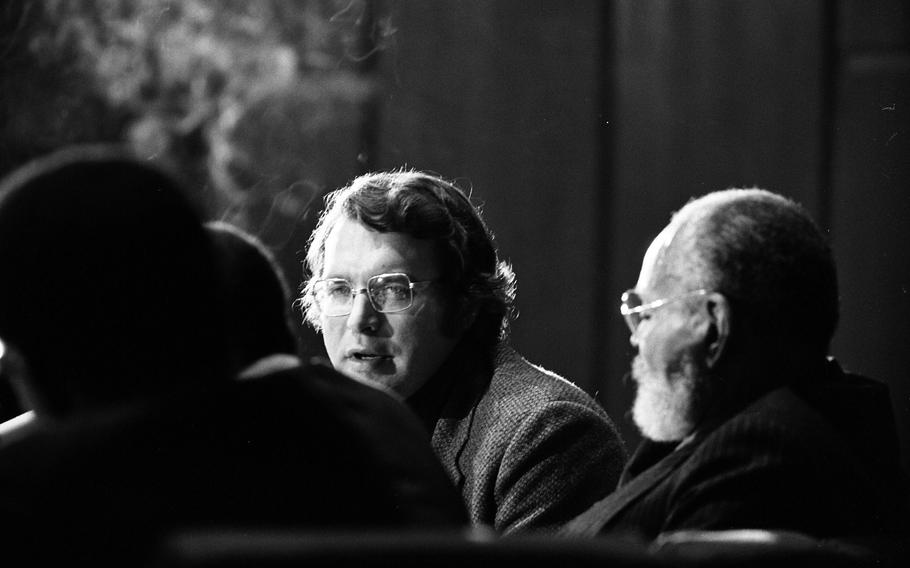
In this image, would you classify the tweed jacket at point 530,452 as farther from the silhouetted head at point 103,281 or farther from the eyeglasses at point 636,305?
the silhouetted head at point 103,281

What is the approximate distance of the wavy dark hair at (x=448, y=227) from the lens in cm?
397

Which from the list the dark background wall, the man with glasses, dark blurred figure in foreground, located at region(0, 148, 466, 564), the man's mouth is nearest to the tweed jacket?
the man with glasses

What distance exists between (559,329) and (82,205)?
5509 mm

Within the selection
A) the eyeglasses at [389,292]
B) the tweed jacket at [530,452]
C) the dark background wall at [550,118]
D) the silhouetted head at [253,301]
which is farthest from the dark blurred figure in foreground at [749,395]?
the dark background wall at [550,118]

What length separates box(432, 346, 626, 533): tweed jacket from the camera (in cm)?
350

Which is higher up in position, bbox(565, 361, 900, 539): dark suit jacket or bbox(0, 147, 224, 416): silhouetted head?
bbox(0, 147, 224, 416): silhouetted head

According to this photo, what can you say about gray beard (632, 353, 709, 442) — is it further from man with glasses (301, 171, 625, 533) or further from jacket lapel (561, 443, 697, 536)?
man with glasses (301, 171, 625, 533)

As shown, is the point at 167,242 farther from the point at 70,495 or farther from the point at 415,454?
the point at 415,454

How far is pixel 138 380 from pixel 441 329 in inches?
90.8

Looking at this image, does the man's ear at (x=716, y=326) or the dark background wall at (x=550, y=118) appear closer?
the man's ear at (x=716, y=326)

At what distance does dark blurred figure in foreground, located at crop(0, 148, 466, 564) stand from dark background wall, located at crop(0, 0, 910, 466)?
5142 mm

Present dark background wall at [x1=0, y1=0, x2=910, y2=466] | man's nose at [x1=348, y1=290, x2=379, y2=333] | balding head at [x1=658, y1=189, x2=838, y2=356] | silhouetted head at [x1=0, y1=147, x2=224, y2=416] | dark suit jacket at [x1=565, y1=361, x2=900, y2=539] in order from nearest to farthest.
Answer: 1. silhouetted head at [x1=0, y1=147, x2=224, y2=416]
2. dark suit jacket at [x1=565, y1=361, x2=900, y2=539]
3. balding head at [x1=658, y1=189, x2=838, y2=356]
4. man's nose at [x1=348, y1=290, x2=379, y2=333]
5. dark background wall at [x1=0, y1=0, x2=910, y2=466]

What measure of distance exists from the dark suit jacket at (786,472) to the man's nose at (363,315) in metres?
1.29

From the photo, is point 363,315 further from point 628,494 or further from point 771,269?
point 771,269
